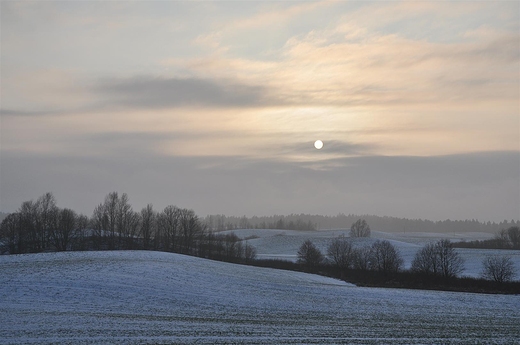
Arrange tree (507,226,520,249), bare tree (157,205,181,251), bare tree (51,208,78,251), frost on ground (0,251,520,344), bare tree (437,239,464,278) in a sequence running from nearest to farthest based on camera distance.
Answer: frost on ground (0,251,520,344) < bare tree (437,239,464,278) < bare tree (51,208,78,251) < bare tree (157,205,181,251) < tree (507,226,520,249)

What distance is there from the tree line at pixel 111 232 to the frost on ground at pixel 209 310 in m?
38.8

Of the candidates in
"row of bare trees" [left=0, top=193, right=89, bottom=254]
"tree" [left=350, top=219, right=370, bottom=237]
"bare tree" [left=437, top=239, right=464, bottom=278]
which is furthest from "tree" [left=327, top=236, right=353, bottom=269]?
"tree" [left=350, top=219, right=370, bottom=237]

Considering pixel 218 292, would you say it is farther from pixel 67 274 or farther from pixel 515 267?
pixel 515 267

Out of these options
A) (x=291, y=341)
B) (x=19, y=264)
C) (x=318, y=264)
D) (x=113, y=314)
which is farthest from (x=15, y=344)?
(x=318, y=264)

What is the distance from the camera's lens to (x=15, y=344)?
1992 cm

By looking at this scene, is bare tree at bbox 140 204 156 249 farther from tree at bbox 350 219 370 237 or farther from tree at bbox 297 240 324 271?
tree at bbox 350 219 370 237

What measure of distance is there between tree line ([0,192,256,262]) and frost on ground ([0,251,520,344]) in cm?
3875

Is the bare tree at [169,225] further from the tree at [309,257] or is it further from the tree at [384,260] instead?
the tree at [384,260]

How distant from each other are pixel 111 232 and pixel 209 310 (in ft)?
243

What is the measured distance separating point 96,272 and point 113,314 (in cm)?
1477

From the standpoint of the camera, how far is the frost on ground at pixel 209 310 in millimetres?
22766

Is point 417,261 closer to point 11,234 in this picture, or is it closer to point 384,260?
point 384,260

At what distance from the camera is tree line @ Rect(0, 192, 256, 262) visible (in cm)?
8869

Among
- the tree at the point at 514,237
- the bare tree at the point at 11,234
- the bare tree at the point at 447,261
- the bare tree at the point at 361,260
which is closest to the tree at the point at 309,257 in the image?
the bare tree at the point at 361,260
